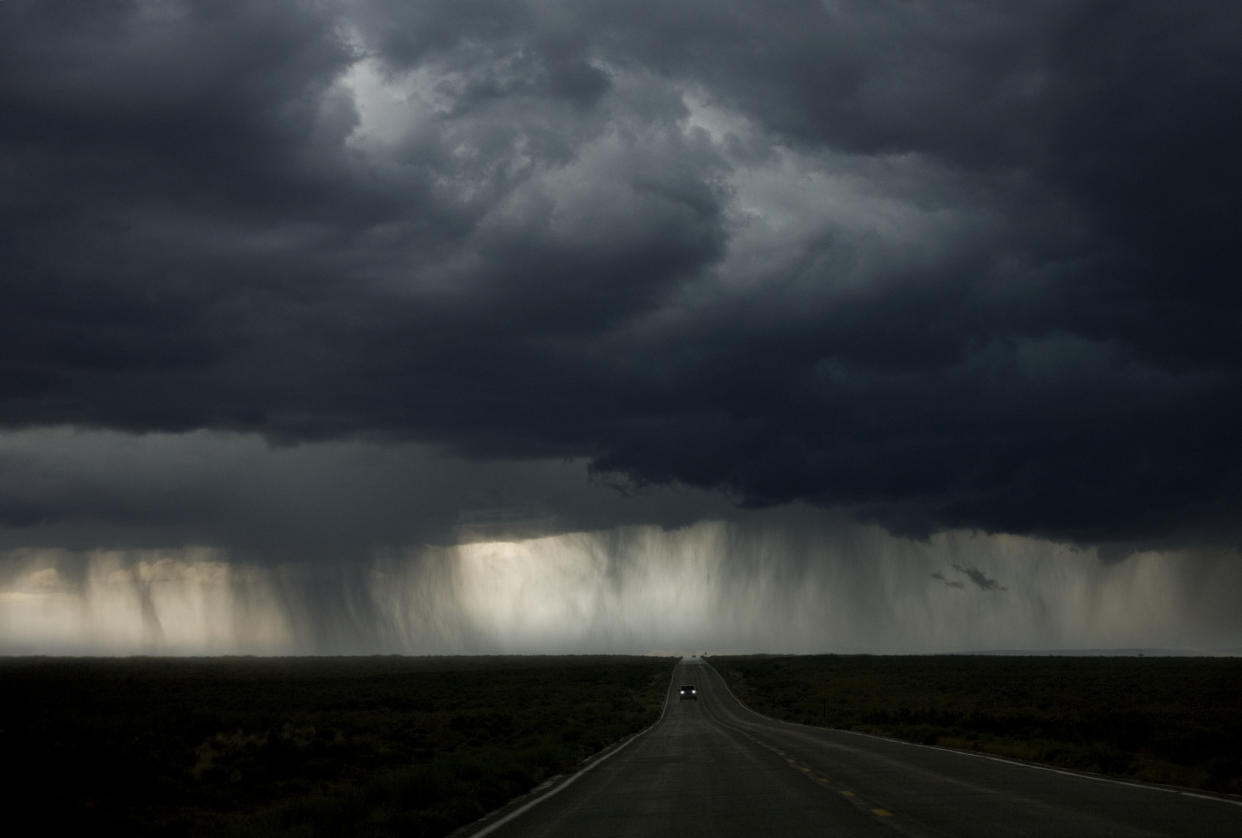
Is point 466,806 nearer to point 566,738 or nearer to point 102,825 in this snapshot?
point 102,825

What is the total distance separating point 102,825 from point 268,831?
5.76m

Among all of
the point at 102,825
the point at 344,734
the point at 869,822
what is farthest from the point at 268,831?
the point at 344,734

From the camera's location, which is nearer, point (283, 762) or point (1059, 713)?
point (283, 762)

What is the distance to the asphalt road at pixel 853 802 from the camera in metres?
13.6

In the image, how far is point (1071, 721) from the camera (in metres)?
47.1

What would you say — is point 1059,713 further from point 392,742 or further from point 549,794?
point 549,794

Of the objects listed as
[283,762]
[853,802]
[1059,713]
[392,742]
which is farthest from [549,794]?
[1059,713]

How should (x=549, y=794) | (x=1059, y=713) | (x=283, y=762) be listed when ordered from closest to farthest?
(x=549, y=794) → (x=283, y=762) → (x=1059, y=713)

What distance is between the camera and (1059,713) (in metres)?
58.4

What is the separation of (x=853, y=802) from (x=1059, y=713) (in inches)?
1877

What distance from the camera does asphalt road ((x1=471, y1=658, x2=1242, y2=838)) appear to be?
44.8 feet

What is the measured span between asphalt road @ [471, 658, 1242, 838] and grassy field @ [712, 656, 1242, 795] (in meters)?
3.89

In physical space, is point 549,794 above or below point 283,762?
above

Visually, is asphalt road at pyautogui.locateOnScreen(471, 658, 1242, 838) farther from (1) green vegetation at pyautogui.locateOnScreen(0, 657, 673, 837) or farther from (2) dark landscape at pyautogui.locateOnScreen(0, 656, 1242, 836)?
(1) green vegetation at pyautogui.locateOnScreen(0, 657, 673, 837)
